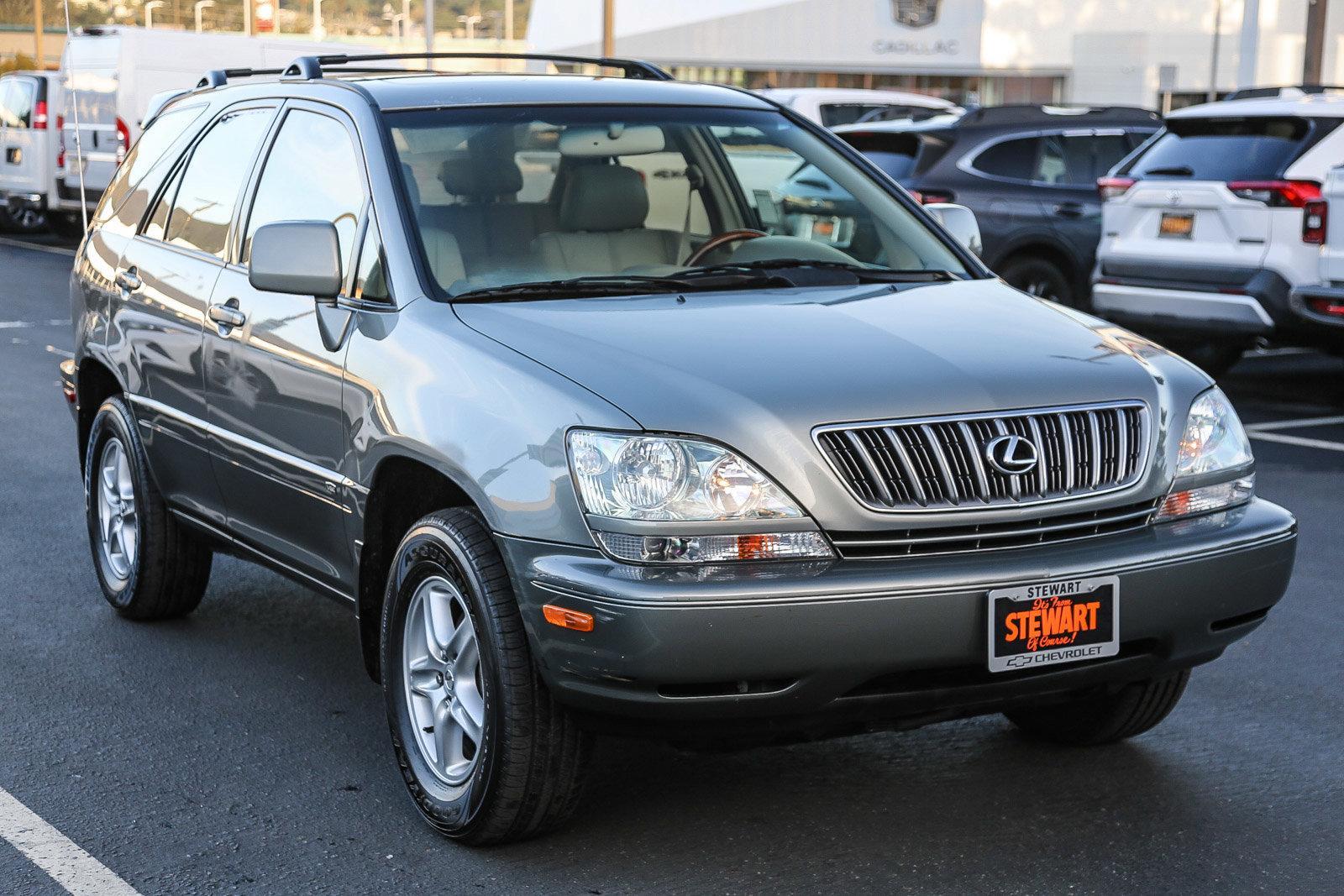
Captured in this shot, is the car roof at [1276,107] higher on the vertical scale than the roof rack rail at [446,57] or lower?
lower

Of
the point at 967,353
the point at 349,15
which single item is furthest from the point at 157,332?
the point at 349,15

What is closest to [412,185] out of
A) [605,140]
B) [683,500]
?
[605,140]

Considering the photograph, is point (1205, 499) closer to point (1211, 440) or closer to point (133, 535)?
point (1211, 440)

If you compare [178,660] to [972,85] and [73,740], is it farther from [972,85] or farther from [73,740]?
[972,85]

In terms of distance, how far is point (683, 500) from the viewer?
11.7 feet

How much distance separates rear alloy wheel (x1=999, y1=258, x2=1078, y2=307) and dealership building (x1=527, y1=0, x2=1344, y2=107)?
49590mm

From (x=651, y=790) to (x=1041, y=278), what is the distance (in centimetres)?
952

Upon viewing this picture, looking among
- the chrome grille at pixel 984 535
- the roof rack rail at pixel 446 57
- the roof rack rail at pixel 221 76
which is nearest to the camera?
the chrome grille at pixel 984 535

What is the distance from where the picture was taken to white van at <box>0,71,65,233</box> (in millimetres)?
22672

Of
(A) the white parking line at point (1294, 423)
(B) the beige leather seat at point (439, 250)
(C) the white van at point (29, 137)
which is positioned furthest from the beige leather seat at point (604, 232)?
(C) the white van at point (29, 137)

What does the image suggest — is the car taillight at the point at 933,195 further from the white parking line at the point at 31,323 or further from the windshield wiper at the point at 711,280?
the windshield wiper at the point at 711,280

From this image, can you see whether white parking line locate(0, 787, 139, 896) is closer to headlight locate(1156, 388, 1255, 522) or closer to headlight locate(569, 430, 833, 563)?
headlight locate(569, 430, 833, 563)

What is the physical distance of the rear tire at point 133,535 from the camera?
18.8 feet

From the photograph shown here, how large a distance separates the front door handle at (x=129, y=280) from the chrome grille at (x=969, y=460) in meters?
2.89
